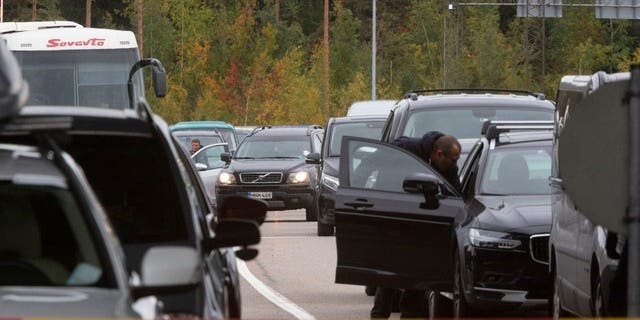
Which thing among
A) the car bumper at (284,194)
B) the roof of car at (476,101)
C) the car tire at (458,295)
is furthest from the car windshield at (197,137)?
the car tire at (458,295)

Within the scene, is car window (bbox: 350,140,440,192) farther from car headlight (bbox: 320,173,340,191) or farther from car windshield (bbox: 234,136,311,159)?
car windshield (bbox: 234,136,311,159)

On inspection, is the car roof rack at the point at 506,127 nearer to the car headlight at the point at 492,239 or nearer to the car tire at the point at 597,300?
the car headlight at the point at 492,239

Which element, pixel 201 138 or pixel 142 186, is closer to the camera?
pixel 142 186

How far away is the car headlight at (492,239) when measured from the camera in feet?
47.8

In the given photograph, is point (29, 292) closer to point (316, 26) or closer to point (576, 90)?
point (576, 90)

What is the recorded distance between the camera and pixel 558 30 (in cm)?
13350

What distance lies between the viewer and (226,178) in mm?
36656

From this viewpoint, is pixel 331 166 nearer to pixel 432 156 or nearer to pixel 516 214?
pixel 432 156

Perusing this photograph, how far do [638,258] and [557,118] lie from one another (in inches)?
275

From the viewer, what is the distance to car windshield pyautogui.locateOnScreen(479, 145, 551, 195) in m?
15.5

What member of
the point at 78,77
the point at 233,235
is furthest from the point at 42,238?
the point at 78,77

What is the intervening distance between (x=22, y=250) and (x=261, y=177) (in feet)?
96.3

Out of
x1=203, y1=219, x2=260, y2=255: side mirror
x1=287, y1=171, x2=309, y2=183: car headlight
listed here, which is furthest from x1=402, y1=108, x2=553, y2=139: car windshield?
x1=287, y1=171, x2=309, y2=183: car headlight

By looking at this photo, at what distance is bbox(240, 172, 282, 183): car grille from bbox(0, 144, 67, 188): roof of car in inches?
1151
